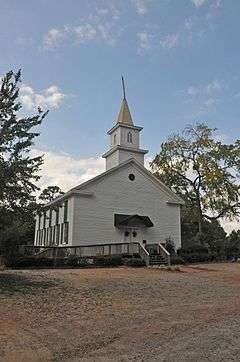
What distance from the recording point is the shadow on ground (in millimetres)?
15430

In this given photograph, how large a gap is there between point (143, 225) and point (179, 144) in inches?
499

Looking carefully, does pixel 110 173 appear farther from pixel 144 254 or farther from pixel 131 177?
pixel 144 254

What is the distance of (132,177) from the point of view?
123 feet

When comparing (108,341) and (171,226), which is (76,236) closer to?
(171,226)

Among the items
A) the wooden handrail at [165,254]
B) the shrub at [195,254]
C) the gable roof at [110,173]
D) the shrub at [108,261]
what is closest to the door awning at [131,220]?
the gable roof at [110,173]

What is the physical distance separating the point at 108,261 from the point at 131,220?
6739mm

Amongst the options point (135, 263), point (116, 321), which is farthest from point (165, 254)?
point (116, 321)

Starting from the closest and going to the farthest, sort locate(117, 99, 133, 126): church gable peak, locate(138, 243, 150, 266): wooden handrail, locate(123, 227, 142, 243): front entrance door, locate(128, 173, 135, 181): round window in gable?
1. locate(138, 243, 150, 266): wooden handrail
2. locate(123, 227, 142, 243): front entrance door
3. locate(128, 173, 135, 181): round window in gable
4. locate(117, 99, 133, 126): church gable peak

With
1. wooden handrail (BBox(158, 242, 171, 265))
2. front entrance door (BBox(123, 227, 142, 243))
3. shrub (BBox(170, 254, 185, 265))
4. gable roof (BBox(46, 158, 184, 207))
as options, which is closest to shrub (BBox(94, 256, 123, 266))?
wooden handrail (BBox(158, 242, 171, 265))

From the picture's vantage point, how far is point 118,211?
1406 inches

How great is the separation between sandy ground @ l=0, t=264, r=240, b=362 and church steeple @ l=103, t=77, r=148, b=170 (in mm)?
24225

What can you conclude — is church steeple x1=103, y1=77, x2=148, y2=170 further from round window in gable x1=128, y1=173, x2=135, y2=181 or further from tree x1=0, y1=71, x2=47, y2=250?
tree x1=0, y1=71, x2=47, y2=250

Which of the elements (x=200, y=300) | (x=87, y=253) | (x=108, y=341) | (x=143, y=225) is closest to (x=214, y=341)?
(x=108, y=341)

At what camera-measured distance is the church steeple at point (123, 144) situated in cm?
4203
